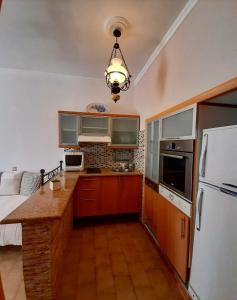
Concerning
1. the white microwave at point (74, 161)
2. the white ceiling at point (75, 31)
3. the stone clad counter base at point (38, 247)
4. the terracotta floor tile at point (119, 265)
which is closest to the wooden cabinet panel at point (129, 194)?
the white microwave at point (74, 161)

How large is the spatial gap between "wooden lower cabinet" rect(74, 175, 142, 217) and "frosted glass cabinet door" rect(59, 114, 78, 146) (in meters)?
0.75

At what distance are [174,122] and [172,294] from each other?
5.60 feet

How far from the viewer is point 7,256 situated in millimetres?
1917

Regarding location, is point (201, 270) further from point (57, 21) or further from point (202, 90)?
point (57, 21)

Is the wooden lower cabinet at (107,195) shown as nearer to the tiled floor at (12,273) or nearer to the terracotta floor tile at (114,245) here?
the terracotta floor tile at (114,245)

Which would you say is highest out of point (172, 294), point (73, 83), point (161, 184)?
point (73, 83)

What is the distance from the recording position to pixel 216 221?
1.14 metres

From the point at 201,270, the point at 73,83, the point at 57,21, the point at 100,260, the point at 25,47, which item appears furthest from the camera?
the point at 73,83

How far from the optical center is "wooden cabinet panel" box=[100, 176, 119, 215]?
278 centimetres

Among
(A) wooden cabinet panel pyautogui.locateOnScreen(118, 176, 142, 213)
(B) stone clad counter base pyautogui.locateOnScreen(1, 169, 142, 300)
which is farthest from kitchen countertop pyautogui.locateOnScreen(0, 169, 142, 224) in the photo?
(A) wooden cabinet panel pyautogui.locateOnScreen(118, 176, 142, 213)

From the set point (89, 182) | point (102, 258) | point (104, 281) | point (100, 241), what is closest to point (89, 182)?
point (89, 182)

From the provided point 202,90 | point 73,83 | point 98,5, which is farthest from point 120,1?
point 73,83

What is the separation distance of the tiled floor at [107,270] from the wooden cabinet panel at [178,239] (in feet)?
0.68

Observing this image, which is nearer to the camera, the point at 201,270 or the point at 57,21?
the point at 201,270
